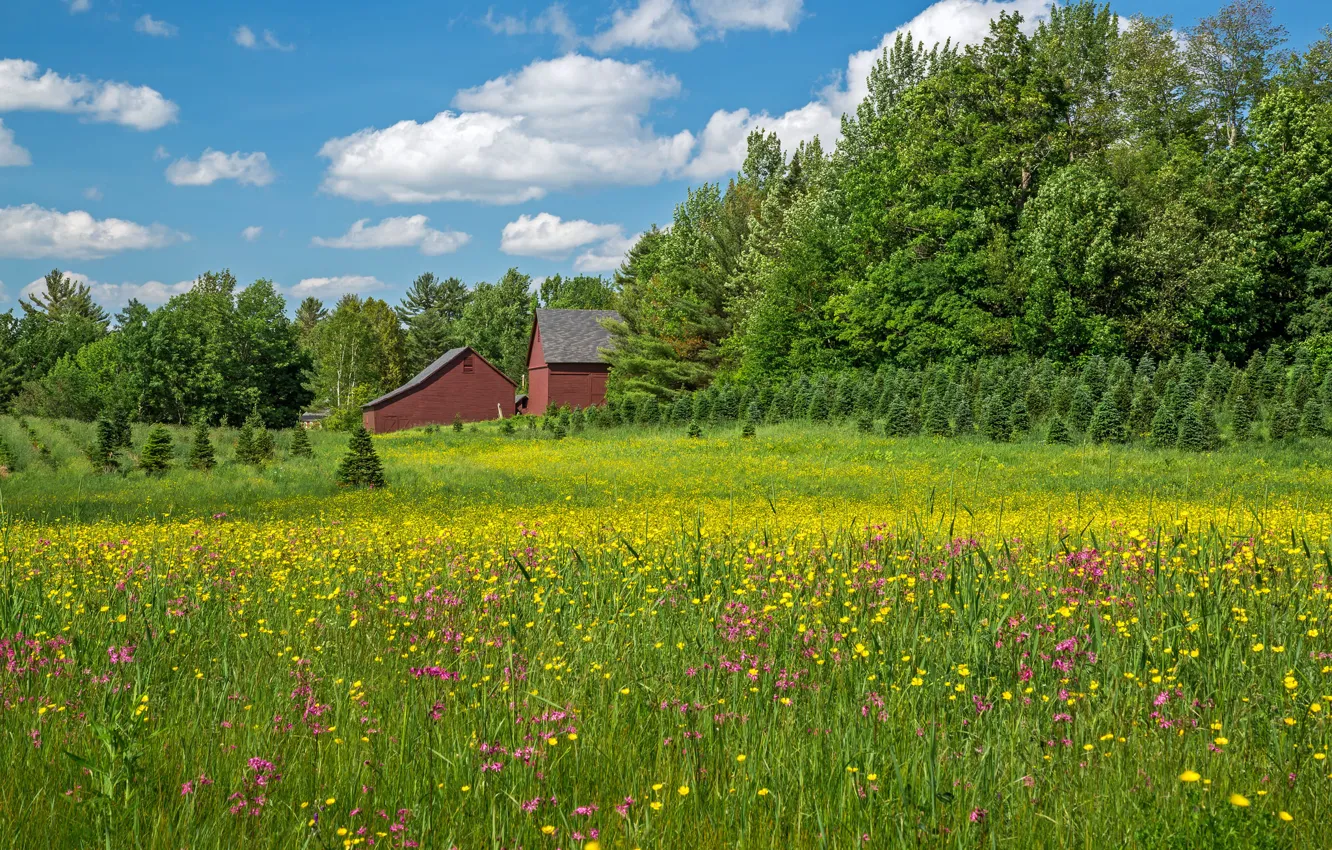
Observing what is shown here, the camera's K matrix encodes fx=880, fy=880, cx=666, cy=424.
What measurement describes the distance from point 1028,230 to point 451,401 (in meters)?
39.7

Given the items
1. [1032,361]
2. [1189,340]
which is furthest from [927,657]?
[1189,340]

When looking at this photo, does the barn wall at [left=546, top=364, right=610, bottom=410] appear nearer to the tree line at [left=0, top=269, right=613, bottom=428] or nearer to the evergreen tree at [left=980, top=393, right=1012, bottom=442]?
the tree line at [left=0, top=269, right=613, bottom=428]

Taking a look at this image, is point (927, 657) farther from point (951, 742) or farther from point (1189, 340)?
point (1189, 340)

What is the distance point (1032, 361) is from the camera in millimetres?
34875

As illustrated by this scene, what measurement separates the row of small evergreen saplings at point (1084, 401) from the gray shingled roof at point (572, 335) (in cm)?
2700

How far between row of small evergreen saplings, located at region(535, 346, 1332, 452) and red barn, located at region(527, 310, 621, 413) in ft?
87.6

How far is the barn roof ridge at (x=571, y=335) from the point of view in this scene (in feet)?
205

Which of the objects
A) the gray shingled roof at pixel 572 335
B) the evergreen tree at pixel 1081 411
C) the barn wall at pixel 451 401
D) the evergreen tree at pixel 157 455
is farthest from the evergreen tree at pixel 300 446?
the gray shingled roof at pixel 572 335

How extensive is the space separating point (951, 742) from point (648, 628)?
5.75ft

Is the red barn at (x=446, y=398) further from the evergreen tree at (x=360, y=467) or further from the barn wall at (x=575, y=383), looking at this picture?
the evergreen tree at (x=360, y=467)

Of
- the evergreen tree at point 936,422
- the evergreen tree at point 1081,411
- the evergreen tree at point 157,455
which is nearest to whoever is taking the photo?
the evergreen tree at point 157,455

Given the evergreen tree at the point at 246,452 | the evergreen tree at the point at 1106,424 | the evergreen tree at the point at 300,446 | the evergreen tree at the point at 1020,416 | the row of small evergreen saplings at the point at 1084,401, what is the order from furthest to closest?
1. the evergreen tree at the point at 300,446
2. the evergreen tree at the point at 246,452
3. the evergreen tree at the point at 1020,416
4. the evergreen tree at the point at 1106,424
5. the row of small evergreen saplings at the point at 1084,401

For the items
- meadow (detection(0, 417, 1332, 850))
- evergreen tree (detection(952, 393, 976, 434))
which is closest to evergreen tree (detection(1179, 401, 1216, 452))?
evergreen tree (detection(952, 393, 976, 434))

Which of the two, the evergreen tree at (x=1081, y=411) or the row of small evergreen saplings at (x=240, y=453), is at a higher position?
the evergreen tree at (x=1081, y=411)
